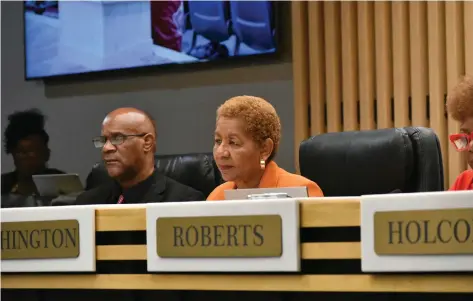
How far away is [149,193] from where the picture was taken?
2.89 m

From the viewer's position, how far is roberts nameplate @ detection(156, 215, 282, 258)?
1.18 meters

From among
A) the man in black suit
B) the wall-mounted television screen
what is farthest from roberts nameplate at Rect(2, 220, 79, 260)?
the wall-mounted television screen

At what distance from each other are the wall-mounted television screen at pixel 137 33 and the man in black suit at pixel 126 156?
1.32 metres

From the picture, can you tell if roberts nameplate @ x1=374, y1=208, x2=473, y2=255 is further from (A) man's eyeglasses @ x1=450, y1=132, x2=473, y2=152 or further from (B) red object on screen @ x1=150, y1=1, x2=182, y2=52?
(B) red object on screen @ x1=150, y1=1, x2=182, y2=52

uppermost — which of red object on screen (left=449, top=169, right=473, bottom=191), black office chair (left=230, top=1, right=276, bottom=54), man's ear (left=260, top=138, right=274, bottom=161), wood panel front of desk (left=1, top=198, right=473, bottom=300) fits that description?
black office chair (left=230, top=1, right=276, bottom=54)

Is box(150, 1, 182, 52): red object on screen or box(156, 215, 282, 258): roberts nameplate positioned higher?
box(150, 1, 182, 52): red object on screen

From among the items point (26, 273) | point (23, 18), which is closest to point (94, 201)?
point (26, 273)

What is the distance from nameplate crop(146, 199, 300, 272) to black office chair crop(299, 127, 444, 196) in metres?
1.37

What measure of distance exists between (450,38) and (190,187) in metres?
1.70

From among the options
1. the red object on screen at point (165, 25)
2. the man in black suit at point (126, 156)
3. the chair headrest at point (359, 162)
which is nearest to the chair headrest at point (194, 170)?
the man in black suit at point (126, 156)

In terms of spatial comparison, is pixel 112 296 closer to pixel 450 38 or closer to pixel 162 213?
pixel 162 213

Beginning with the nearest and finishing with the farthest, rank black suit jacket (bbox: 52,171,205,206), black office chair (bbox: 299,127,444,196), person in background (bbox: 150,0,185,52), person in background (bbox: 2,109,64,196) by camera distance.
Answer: black office chair (bbox: 299,127,444,196) → black suit jacket (bbox: 52,171,205,206) → person in background (bbox: 150,0,185,52) → person in background (bbox: 2,109,64,196)

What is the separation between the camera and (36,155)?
4.64 metres

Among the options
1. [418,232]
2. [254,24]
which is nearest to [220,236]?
[418,232]
